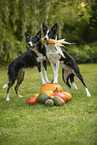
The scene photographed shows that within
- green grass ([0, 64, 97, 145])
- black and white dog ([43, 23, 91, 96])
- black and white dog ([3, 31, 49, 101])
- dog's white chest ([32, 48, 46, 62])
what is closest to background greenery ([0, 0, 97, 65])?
black and white dog ([3, 31, 49, 101])

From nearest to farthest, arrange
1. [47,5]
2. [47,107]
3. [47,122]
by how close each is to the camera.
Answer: [47,122]
[47,107]
[47,5]

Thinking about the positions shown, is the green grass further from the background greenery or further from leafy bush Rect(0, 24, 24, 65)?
leafy bush Rect(0, 24, 24, 65)

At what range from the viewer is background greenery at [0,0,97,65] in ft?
29.4

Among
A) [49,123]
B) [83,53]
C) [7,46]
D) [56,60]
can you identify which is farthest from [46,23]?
[49,123]

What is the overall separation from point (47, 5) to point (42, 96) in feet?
16.3

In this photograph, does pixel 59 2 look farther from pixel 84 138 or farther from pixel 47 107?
pixel 84 138

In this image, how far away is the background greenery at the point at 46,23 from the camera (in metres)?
8.95

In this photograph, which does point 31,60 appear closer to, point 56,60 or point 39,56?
point 39,56

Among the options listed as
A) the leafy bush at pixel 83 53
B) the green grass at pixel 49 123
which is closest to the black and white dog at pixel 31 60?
the green grass at pixel 49 123

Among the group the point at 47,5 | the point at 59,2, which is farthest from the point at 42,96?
the point at 59,2

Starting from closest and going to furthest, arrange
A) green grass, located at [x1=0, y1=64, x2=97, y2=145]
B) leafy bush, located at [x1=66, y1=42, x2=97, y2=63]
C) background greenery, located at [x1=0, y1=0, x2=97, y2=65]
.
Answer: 1. green grass, located at [x1=0, y1=64, x2=97, y2=145]
2. background greenery, located at [x1=0, y1=0, x2=97, y2=65]
3. leafy bush, located at [x1=66, y1=42, x2=97, y2=63]

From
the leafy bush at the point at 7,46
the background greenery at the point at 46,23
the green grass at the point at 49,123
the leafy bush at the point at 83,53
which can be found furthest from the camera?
the leafy bush at the point at 83,53

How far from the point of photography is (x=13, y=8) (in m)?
9.95

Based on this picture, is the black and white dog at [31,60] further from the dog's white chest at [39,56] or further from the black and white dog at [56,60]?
the black and white dog at [56,60]
